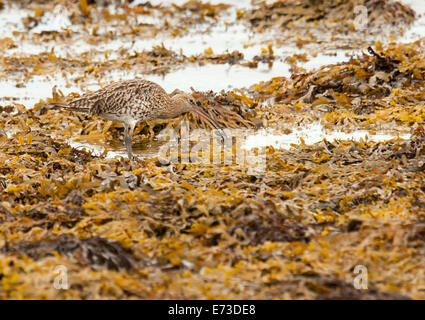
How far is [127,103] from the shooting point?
20.0 feet

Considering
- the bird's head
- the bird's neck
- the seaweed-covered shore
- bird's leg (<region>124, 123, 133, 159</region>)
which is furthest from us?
the bird's head

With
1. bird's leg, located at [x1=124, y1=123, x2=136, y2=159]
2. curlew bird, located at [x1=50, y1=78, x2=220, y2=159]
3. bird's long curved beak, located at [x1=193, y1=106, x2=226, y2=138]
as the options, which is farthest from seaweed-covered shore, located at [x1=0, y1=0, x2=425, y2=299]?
curlew bird, located at [x1=50, y1=78, x2=220, y2=159]

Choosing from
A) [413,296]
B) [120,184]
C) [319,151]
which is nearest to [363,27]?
[319,151]

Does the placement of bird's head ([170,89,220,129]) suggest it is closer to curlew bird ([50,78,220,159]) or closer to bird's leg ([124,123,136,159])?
curlew bird ([50,78,220,159])

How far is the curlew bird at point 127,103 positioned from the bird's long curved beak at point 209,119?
0.40 m

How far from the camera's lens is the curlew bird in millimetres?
6086

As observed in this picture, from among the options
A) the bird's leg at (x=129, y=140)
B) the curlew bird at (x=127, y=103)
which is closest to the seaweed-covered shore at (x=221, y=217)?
the bird's leg at (x=129, y=140)

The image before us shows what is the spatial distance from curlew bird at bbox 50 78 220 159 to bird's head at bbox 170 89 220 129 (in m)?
0.16

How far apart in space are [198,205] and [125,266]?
72 cm

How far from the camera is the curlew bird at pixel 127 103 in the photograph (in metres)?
6.09

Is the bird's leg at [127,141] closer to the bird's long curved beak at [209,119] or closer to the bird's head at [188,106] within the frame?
the bird's head at [188,106]

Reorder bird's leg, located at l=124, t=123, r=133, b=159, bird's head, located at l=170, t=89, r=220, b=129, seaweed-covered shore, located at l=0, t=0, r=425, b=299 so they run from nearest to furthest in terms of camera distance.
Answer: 1. seaweed-covered shore, located at l=0, t=0, r=425, b=299
2. bird's leg, located at l=124, t=123, r=133, b=159
3. bird's head, located at l=170, t=89, r=220, b=129

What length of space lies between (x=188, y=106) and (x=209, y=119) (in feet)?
0.87
